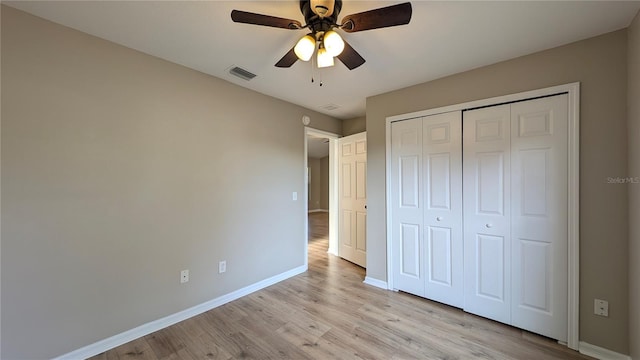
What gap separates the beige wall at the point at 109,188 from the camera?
1607 millimetres

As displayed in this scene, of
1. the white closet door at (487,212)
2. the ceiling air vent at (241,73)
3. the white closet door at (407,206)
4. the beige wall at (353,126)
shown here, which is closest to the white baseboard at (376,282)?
the white closet door at (407,206)

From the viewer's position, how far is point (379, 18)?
1329 mm

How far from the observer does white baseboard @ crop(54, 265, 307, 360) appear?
1822 millimetres

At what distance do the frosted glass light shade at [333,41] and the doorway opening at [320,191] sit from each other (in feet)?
7.09

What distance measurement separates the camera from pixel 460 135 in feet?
8.08

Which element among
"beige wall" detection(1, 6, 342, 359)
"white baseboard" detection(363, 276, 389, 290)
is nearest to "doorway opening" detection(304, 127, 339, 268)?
"white baseboard" detection(363, 276, 389, 290)

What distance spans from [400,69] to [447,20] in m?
0.73

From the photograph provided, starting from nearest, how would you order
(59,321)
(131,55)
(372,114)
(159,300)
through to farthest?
(59,321)
(131,55)
(159,300)
(372,114)

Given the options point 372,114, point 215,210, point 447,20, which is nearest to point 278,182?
point 215,210

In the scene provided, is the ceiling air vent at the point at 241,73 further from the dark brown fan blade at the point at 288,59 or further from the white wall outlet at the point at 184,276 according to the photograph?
the white wall outlet at the point at 184,276

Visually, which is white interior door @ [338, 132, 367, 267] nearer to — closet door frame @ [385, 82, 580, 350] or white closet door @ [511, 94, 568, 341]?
white closet door @ [511, 94, 568, 341]

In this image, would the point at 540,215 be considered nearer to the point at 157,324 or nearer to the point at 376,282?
the point at 376,282

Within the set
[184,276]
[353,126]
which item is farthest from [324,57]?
[353,126]

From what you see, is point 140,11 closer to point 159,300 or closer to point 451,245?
point 159,300
